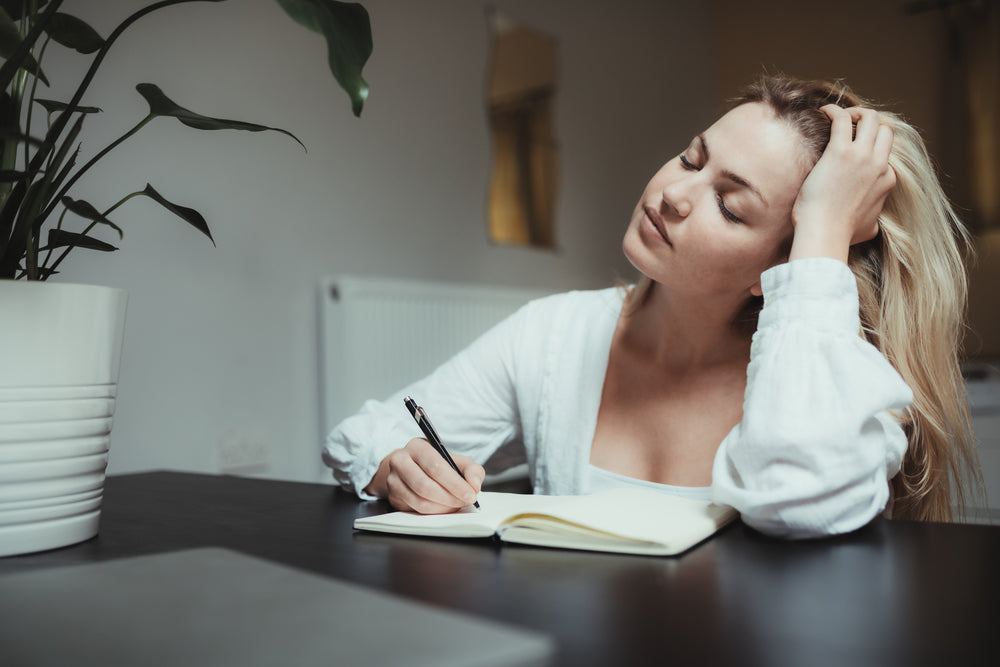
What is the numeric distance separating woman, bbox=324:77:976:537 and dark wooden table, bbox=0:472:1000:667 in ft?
0.27

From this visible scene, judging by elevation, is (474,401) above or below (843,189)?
below

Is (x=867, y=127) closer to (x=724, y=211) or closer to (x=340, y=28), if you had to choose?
(x=724, y=211)

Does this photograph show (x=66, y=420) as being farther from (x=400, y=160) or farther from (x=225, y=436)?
(x=400, y=160)

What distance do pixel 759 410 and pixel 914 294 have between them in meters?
0.42

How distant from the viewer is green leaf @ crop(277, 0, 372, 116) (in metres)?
0.60

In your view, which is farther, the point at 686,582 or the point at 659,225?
the point at 659,225

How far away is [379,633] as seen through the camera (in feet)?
1.30

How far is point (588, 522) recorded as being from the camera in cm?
66

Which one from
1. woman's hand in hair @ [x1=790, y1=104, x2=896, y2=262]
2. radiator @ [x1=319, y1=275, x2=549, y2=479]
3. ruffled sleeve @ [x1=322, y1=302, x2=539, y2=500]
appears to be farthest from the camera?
radiator @ [x1=319, y1=275, x2=549, y2=479]

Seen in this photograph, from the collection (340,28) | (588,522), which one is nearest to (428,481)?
(588,522)

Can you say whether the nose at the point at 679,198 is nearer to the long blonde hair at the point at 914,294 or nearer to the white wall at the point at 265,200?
the long blonde hair at the point at 914,294

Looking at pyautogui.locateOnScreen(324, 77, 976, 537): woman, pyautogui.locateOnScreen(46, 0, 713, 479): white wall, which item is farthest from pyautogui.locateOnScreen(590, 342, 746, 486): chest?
pyautogui.locateOnScreen(46, 0, 713, 479): white wall

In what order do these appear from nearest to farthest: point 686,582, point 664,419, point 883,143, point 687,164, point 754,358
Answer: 1. point 686,582
2. point 754,358
3. point 883,143
4. point 687,164
5. point 664,419

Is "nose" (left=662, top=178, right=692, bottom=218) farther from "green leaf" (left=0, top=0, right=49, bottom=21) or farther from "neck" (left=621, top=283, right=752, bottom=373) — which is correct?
"green leaf" (left=0, top=0, right=49, bottom=21)
